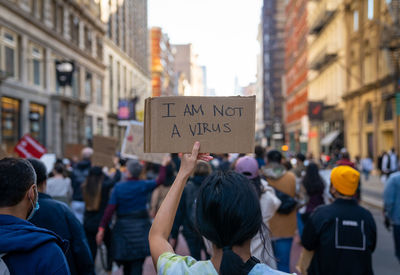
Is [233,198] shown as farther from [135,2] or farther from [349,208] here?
[135,2]

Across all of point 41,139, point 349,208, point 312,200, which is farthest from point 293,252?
point 41,139

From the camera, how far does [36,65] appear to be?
27.2 m

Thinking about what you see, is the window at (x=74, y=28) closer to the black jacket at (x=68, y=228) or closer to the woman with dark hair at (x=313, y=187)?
the woman with dark hair at (x=313, y=187)

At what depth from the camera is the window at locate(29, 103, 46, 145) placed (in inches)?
1012

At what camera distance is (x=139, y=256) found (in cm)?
597

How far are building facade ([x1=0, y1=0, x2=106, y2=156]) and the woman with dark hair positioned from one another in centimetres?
1700

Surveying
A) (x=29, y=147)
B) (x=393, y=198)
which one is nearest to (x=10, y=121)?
(x=29, y=147)

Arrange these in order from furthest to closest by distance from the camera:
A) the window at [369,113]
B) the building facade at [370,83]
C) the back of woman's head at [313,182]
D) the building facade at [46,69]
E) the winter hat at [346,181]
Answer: the window at [369,113]
the building facade at [370,83]
the building facade at [46,69]
the back of woman's head at [313,182]
the winter hat at [346,181]

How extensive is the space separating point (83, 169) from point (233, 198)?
7.25 meters

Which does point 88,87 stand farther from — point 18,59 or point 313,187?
point 313,187

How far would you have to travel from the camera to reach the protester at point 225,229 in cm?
199

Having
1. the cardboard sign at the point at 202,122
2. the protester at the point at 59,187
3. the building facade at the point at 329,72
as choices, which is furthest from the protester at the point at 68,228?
the building facade at the point at 329,72

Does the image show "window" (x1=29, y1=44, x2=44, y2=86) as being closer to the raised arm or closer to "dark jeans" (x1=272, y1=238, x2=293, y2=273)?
"dark jeans" (x1=272, y1=238, x2=293, y2=273)

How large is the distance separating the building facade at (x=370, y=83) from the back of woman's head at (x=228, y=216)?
2632 cm
